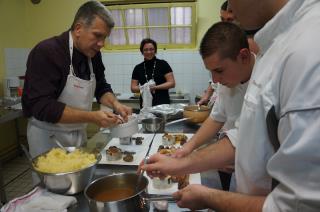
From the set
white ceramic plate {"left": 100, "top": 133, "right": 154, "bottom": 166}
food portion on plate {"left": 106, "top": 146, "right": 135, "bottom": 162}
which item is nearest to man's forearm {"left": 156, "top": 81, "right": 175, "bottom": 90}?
white ceramic plate {"left": 100, "top": 133, "right": 154, "bottom": 166}

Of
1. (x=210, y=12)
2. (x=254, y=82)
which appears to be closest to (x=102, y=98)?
(x=254, y=82)

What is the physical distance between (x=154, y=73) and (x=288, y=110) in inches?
119

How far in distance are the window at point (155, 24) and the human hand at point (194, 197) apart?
334 cm

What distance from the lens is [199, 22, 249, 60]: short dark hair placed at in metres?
1.24

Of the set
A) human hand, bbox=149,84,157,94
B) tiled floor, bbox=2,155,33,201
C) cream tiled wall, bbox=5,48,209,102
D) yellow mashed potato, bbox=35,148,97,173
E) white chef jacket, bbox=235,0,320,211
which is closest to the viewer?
white chef jacket, bbox=235,0,320,211

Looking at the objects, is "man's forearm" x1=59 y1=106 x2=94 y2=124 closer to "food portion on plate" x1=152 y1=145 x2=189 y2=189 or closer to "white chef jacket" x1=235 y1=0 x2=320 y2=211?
"food portion on plate" x1=152 y1=145 x2=189 y2=189

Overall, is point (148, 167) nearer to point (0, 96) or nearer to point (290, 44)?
point (290, 44)

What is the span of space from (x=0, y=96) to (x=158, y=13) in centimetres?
244

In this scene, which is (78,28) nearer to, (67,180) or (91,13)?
(91,13)

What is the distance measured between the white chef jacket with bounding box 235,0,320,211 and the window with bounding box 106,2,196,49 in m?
3.42

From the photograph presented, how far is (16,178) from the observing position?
3.39 metres

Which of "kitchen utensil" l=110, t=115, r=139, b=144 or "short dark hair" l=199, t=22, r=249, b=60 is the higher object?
"short dark hair" l=199, t=22, r=249, b=60

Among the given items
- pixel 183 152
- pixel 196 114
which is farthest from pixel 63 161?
pixel 196 114

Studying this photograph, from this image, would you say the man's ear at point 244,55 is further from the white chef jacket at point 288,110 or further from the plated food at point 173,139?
the plated food at point 173,139
